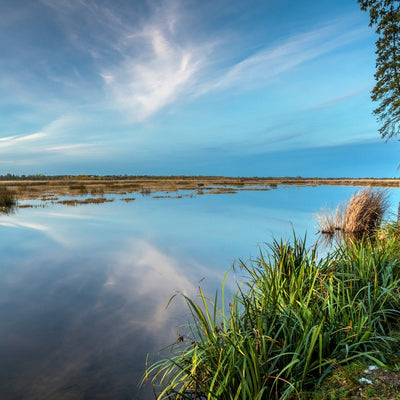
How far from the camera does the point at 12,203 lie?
88.7 ft

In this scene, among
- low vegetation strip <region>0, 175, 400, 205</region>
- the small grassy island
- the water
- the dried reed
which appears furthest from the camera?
low vegetation strip <region>0, 175, 400, 205</region>

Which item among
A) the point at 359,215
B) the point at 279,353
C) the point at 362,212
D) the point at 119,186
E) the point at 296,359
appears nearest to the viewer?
the point at 296,359

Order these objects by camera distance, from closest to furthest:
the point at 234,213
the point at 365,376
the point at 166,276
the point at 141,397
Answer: the point at 365,376, the point at 141,397, the point at 166,276, the point at 234,213

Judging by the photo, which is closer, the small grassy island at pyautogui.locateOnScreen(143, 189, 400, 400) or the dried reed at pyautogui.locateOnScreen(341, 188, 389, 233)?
the small grassy island at pyautogui.locateOnScreen(143, 189, 400, 400)

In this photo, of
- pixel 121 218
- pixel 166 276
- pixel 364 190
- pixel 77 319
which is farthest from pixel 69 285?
pixel 364 190

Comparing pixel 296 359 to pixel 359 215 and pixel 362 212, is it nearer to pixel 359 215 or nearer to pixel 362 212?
pixel 359 215

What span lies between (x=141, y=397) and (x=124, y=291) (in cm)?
436

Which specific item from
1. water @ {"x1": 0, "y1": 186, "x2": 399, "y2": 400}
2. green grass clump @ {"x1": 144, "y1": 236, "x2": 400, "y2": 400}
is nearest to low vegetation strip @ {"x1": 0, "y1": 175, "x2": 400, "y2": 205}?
water @ {"x1": 0, "y1": 186, "x2": 399, "y2": 400}

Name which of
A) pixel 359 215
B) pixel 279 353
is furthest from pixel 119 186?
pixel 279 353

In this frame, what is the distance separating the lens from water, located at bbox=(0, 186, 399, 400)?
14.3ft

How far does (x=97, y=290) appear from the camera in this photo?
8.05 m

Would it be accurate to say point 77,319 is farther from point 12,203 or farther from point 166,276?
point 12,203

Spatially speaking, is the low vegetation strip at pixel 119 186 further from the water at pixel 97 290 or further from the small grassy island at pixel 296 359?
the small grassy island at pixel 296 359

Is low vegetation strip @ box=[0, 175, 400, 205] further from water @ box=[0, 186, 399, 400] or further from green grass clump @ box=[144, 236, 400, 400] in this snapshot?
green grass clump @ box=[144, 236, 400, 400]
